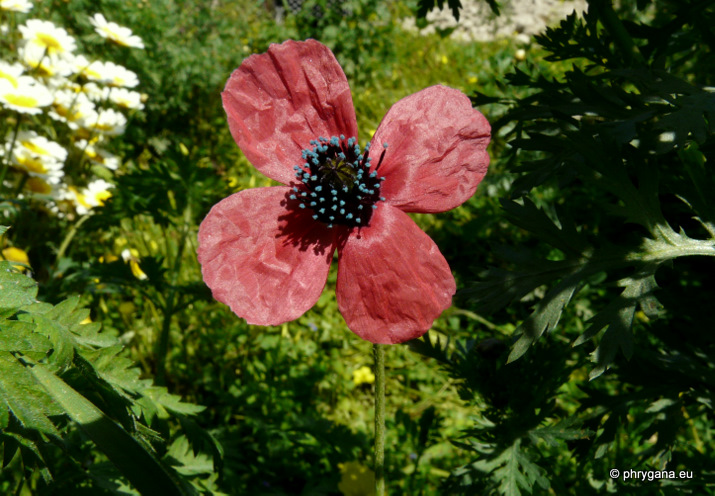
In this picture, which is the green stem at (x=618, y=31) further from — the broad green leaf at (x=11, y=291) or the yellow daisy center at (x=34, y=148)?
the yellow daisy center at (x=34, y=148)

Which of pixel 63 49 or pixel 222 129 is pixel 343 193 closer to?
pixel 63 49

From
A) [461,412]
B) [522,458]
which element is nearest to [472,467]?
[522,458]

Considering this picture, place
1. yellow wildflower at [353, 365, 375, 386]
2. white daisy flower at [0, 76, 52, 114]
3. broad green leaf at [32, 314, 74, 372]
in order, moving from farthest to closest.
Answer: yellow wildflower at [353, 365, 375, 386]
white daisy flower at [0, 76, 52, 114]
broad green leaf at [32, 314, 74, 372]

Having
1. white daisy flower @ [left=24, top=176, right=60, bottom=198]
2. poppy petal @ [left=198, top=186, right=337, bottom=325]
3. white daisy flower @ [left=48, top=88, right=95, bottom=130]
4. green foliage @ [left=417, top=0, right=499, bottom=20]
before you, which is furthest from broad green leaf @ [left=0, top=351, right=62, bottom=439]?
white daisy flower @ [left=48, top=88, right=95, bottom=130]

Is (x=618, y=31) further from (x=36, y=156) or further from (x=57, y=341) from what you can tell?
(x=36, y=156)

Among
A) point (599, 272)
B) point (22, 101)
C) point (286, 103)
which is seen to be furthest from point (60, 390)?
point (22, 101)

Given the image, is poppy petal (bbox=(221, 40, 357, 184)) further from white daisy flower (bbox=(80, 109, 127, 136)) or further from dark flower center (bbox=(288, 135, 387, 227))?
white daisy flower (bbox=(80, 109, 127, 136))
